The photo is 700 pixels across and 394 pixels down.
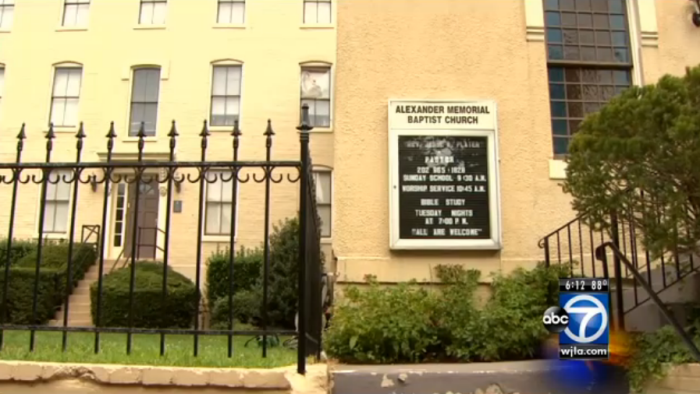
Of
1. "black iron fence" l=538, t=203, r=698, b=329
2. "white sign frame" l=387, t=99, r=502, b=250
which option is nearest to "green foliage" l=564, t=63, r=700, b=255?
"black iron fence" l=538, t=203, r=698, b=329

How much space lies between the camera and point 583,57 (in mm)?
7805

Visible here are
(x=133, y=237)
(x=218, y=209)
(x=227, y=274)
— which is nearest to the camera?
(x=133, y=237)

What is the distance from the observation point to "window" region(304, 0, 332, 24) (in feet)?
55.4

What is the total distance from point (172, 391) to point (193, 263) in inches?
475

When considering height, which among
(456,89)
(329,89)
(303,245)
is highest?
(329,89)

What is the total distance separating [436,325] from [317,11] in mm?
13200

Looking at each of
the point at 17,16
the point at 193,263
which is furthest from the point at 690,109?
the point at 17,16

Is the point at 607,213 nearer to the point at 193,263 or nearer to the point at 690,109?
the point at 690,109

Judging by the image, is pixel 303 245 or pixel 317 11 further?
pixel 317 11

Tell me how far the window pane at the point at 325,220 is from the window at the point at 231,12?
19.4 feet

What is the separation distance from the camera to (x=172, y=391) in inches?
145

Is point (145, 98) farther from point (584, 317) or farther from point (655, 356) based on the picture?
point (655, 356)

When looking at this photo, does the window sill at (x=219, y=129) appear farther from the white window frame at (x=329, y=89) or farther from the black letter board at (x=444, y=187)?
the black letter board at (x=444, y=187)

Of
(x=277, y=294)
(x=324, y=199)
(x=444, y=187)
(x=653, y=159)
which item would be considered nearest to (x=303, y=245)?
(x=653, y=159)
